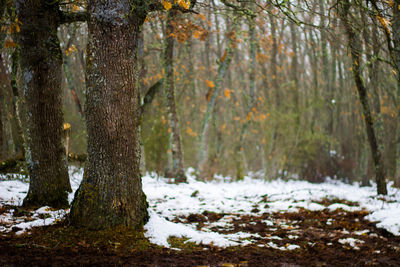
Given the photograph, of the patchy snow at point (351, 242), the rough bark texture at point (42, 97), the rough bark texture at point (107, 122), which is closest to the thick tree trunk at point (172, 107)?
the rough bark texture at point (42, 97)

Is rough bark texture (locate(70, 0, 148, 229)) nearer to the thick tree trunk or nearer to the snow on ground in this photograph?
the snow on ground

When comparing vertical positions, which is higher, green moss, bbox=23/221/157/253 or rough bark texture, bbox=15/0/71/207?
rough bark texture, bbox=15/0/71/207

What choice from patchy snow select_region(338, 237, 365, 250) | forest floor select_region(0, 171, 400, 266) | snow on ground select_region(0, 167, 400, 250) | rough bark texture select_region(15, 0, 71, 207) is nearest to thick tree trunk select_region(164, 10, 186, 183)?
snow on ground select_region(0, 167, 400, 250)

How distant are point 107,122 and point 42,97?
1515 millimetres

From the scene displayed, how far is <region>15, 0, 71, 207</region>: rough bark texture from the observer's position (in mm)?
4383

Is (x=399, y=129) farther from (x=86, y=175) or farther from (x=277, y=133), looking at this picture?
(x=86, y=175)

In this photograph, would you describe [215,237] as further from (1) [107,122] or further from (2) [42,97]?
(2) [42,97]

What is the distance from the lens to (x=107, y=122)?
3.55 metres

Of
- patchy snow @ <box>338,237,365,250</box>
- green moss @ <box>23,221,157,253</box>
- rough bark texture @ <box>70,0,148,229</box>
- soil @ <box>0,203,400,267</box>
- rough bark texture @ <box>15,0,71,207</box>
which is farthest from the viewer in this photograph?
rough bark texture @ <box>15,0,71,207</box>

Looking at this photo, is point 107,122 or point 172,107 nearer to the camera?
point 107,122

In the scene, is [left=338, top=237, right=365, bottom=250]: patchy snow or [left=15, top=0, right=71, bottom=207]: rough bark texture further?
[left=15, top=0, right=71, bottom=207]: rough bark texture

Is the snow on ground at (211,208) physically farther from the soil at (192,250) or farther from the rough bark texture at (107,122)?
the rough bark texture at (107,122)

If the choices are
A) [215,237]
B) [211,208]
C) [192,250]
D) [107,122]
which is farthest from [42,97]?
[211,208]

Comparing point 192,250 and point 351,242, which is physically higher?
point 192,250
